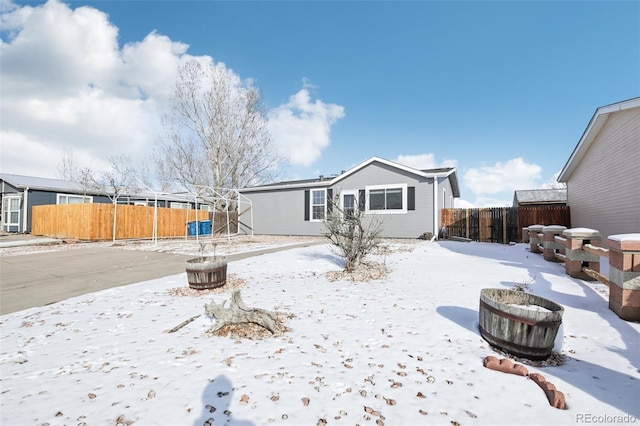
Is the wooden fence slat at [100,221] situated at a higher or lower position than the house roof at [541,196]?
lower

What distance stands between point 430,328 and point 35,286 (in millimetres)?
7966

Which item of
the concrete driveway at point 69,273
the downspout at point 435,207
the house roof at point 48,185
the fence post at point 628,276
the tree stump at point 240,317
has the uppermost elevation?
the house roof at point 48,185

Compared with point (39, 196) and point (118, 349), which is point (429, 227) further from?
point (39, 196)

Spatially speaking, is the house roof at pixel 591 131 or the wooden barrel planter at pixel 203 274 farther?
the house roof at pixel 591 131

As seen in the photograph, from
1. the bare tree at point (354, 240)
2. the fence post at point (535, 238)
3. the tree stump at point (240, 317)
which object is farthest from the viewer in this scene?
the fence post at point (535, 238)

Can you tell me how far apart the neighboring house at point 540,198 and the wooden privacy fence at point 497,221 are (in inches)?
307

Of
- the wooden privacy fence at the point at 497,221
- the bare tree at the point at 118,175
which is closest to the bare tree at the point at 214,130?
the bare tree at the point at 118,175

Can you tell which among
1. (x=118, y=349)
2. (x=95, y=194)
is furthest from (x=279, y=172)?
(x=118, y=349)

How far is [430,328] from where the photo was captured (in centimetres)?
336

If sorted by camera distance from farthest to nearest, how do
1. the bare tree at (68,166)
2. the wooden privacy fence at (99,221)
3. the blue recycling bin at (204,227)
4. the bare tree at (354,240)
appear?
1. the bare tree at (68,166)
2. the blue recycling bin at (204,227)
3. the wooden privacy fence at (99,221)
4. the bare tree at (354,240)

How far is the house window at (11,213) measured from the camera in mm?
18328

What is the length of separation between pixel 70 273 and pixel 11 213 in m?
19.1

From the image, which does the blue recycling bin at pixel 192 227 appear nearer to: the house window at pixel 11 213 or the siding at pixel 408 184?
the siding at pixel 408 184

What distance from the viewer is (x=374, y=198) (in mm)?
14578
